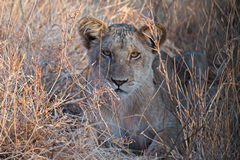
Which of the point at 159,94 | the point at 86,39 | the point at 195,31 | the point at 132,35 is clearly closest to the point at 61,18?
the point at 86,39

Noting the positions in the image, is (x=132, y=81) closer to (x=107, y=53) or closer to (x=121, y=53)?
(x=121, y=53)

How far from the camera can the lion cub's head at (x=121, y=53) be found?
3102 mm

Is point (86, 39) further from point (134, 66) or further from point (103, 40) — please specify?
point (134, 66)

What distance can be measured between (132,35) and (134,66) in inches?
15.0

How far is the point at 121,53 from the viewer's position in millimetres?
3236

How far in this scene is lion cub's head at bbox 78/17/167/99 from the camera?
10.2 feet

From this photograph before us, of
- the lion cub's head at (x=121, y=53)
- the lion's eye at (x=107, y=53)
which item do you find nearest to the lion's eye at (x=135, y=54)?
the lion cub's head at (x=121, y=53)

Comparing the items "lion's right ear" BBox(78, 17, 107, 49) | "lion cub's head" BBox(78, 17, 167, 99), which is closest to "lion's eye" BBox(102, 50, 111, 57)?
"lion cub's head" BBox(78, 17, 167, 99)

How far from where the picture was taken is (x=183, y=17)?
7.11 m

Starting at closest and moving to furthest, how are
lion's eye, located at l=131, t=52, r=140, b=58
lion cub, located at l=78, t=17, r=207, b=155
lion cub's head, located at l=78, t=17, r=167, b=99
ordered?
1. lion cub's head, located at l=78, t=17, r=167, b=99
2. lion cub, located at l=78, t=17, r=207, b=155
3. lion's eye, located at l=131, t=52, r=140, b=58

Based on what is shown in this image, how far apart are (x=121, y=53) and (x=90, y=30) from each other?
559 mm

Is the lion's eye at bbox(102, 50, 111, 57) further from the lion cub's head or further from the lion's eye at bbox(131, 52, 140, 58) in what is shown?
the lion's eye at bbox(131, 52, 140, 58)

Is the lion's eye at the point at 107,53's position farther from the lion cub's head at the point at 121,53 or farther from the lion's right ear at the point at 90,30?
the lion's right ear at the point at 90,30

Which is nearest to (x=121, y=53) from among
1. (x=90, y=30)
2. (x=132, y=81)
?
(x=132, y=81)
